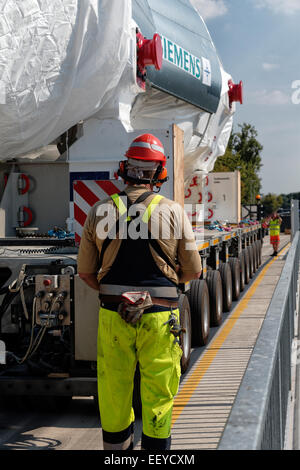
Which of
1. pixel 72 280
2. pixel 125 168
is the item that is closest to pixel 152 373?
pixel 125 168

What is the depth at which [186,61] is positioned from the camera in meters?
8.57

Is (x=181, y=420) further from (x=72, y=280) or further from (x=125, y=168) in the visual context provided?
(x=125, y=168)

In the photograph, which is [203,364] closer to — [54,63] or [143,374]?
[143,374]

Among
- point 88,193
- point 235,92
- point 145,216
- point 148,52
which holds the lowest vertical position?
point 145,216

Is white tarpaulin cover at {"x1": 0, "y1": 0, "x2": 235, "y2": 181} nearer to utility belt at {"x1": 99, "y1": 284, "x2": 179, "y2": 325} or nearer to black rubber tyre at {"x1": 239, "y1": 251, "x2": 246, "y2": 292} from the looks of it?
utility belt at {"x1": 99, "y1": 284, "x2": 179, "y2": 325}

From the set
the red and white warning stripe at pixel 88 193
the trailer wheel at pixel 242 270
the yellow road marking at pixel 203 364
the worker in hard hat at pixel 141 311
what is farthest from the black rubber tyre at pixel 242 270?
the worker in hard hat at pixel 141 311

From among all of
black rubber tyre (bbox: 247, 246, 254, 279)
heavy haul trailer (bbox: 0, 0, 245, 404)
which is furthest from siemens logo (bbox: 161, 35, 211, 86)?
black rubber tyre (bbox: 247, 246, 254, 279)

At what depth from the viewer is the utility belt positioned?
137 inches

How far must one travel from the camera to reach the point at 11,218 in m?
6.95

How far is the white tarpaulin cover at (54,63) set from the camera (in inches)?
199

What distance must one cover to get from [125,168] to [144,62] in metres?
3.16

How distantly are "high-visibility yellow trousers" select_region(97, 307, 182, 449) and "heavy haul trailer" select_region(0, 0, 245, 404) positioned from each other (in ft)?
→ 4.22

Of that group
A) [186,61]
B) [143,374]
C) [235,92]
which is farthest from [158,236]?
[235,92]

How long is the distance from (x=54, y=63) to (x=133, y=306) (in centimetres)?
292
